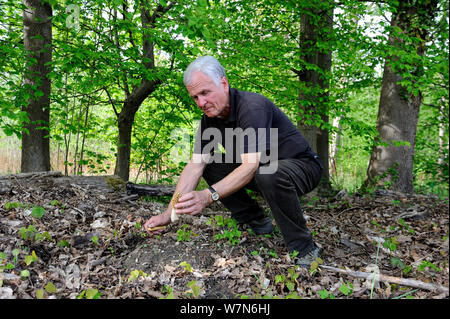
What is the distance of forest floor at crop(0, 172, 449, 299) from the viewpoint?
1996mm

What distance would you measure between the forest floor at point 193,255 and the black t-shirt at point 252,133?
2.36 feet

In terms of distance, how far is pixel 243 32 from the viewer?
618 centimetres

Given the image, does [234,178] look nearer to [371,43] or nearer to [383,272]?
[383,272]

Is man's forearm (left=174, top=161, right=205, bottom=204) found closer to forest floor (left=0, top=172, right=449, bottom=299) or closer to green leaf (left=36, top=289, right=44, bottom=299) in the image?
forest floor (left=0, top=172, right=449, bottom=299)

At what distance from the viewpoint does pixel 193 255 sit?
245 cm

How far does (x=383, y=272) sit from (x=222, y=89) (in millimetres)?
1796

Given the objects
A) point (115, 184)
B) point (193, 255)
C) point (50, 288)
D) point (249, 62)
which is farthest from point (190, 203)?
point (249, 62)

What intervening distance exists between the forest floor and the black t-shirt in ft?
2.36

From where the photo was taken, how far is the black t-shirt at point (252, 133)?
2.28m

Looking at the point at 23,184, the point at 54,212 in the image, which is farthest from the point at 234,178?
the point at 23,184

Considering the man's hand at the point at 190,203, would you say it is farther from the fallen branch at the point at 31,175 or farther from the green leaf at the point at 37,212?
the fallen branch at the point at 31,175

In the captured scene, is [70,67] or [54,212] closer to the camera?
[54,212]

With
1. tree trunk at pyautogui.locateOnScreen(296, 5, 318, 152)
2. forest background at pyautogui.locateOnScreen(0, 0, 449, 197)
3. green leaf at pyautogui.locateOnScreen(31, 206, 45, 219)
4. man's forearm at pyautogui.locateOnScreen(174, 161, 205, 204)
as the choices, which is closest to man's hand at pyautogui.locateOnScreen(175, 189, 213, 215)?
man's forearm at pyautogui.locateOnScreen(174, 161, 205, 204)

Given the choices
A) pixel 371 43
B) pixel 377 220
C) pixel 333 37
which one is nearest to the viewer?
pixel 377 220
